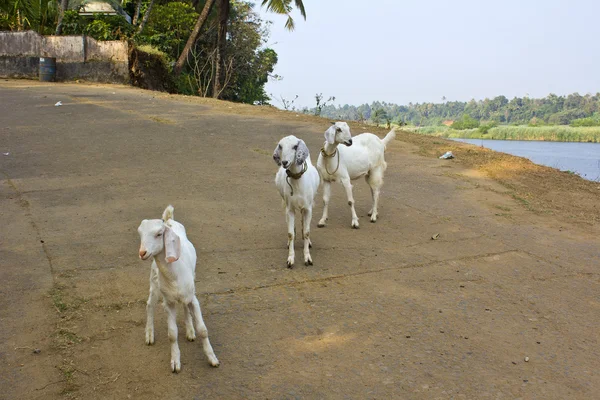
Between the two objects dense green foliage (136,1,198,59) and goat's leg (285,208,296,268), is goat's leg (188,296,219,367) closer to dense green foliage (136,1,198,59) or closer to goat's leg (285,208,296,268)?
goat's leg (285,208,296,268)

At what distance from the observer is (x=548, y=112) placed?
32844mm

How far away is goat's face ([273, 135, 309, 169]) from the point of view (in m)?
5.74

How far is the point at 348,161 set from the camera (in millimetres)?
8062

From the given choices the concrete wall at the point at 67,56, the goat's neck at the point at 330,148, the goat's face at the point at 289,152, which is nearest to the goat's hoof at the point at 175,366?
the goat's face at the point at 289,152

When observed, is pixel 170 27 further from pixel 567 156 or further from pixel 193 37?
pixel 567 156

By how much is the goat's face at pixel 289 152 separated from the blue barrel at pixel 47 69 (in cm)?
1917

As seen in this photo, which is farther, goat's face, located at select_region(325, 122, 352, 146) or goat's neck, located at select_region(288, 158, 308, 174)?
goat's face, located at select_region(325, 122, 352, 146)

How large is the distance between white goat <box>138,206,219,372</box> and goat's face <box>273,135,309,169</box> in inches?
65.1

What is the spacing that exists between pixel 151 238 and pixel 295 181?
103 inches

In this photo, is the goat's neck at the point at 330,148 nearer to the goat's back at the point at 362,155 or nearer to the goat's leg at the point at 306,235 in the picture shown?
the goat's back at the point at 362,155

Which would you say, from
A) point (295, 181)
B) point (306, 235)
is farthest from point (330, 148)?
point (306, 235)

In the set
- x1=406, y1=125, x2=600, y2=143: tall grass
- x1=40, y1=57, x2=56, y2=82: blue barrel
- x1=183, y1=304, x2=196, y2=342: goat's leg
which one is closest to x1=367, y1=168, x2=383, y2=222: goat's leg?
x1=183, y1=304, x2=196, y2=342: goat's leg

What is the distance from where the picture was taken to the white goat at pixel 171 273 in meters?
3.81

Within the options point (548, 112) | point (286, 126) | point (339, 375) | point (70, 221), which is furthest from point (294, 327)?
point (548, 112)
